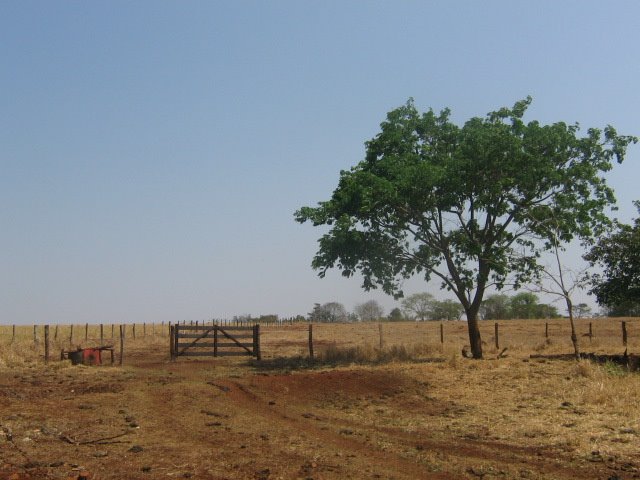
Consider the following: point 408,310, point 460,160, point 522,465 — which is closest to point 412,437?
point 522,465

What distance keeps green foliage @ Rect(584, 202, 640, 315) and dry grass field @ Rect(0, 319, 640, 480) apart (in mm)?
4669

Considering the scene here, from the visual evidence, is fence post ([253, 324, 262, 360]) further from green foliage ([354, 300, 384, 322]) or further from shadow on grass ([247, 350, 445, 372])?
green foliage ([354, 300, 384, 322])

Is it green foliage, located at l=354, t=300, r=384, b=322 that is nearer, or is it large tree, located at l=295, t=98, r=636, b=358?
large tree, located at l=295, t=98, r=636, b=358

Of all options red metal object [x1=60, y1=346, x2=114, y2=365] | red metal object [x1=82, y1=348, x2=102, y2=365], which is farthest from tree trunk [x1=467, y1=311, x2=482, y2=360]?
red metal object [x1=82, y1=348, x2=102, y2=365]

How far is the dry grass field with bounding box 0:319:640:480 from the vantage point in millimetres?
9219

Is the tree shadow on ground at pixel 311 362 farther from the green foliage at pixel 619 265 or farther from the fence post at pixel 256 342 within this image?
the green foliage at pixel 619 265

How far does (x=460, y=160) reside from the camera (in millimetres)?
27422

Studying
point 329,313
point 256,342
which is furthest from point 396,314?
point 256,342

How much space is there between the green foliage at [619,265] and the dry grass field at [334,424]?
4669 millimetres

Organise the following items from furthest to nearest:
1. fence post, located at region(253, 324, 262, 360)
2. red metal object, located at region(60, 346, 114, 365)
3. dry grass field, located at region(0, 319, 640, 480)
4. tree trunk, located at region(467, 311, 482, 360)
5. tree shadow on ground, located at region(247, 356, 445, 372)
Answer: fence post, located at region(253, 324, 262, 360) → tree trunk, located at region(467, 311, 482, 360) → red metal object, located at region(60, 346, 114, 365) → tree shadow on ground, located at region(247, 356, 445, 372) → dry grass field, located at region(0, 319, 640, 480)

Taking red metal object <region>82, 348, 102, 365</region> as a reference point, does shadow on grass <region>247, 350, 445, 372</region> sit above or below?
below

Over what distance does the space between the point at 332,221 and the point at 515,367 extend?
11.0 metres

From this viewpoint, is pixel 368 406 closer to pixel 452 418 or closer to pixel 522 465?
pixel 452 418

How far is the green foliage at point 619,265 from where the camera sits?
83.6ft
